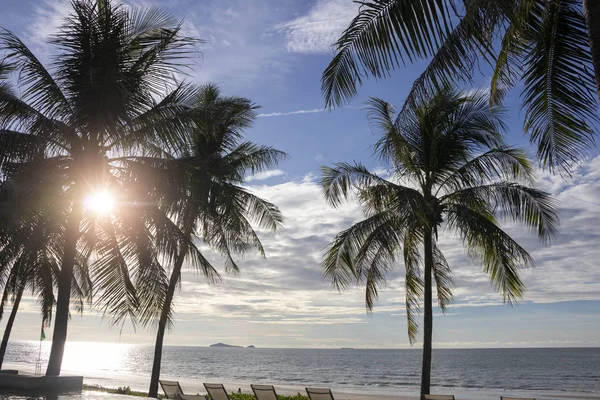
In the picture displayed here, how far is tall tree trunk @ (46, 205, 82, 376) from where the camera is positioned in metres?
9.05

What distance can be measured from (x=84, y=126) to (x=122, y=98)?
79 cm

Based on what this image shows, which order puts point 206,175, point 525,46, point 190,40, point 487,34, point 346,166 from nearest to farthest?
1. point 487,34
2. point 525,46
3. point 190,40
4. point 206,175
5. point 346,166

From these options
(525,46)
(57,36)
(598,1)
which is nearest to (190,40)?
(57,36)

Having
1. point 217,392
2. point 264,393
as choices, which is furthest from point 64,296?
point 264,393

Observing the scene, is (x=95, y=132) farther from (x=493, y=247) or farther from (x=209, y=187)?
(x=493, y=247)

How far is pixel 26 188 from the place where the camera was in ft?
28.5

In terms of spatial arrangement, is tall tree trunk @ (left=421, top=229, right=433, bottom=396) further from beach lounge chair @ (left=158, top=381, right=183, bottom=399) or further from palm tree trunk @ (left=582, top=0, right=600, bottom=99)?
palm tree trunk @ (left=582, top=0, right=600, bottom=99)

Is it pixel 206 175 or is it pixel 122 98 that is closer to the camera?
pixel 122 98

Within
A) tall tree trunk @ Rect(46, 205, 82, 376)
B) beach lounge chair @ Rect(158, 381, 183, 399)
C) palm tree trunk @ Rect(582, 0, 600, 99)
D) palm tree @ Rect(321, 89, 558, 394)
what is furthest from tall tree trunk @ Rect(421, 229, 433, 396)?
palm tree trunk @ Rect(582, 0, 600, 99)

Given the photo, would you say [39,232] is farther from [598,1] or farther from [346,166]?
[598,1]

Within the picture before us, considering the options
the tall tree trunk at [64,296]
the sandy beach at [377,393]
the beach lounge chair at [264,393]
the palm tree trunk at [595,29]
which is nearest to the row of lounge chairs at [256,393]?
the beach lounge chair at [264,393]

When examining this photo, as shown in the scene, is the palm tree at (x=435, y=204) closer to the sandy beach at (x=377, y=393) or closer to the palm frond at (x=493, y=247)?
the palm frond at (x=493, y=247)

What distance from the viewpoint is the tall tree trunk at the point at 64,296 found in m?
9.05

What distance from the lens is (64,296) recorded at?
9.12 meters
